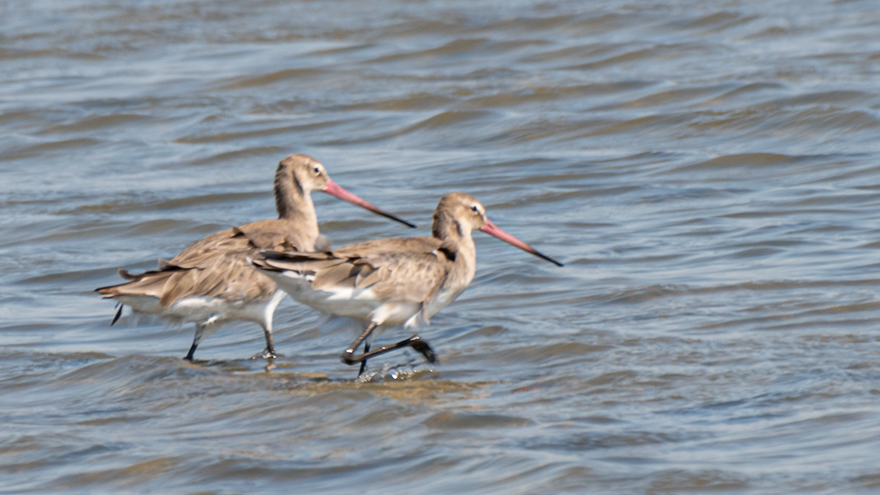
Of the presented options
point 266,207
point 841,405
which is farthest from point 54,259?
point 841,405

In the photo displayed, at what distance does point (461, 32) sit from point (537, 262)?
23.7 ft

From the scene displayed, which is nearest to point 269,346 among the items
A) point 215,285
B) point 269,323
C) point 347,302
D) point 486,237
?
point 269,323

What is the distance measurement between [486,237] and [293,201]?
1.98 meters

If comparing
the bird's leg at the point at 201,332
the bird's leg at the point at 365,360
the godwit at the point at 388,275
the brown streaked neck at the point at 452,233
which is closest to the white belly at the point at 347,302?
the godwit at the point at 388,275

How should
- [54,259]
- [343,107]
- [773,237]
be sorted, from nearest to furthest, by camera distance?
[773,237] → [54,259] → [343,107]

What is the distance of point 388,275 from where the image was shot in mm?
5660

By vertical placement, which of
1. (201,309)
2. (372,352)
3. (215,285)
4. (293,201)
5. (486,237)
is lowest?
(486,237)

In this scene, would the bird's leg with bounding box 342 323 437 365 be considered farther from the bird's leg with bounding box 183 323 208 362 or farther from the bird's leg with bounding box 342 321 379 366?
the bird's leg with bounding box 183 323 208 362

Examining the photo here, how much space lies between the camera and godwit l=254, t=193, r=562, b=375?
546 centimetres

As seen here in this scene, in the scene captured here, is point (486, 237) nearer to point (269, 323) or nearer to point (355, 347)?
point (269, 323)

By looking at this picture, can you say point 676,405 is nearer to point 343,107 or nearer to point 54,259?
point 54,259

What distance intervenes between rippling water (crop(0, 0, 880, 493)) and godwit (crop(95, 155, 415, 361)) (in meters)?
0.25

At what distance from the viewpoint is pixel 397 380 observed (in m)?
5.82

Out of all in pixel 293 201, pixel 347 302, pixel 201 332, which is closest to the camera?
pixel 347 302
